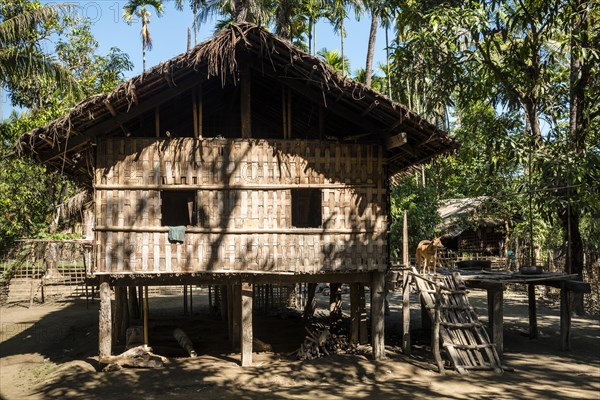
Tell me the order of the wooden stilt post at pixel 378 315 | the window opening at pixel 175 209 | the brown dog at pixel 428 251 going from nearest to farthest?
1. the wooden stilt post at pixel 378 315
2. the brown dog at pixel 428 251
3. the window opening at pixel 175 209

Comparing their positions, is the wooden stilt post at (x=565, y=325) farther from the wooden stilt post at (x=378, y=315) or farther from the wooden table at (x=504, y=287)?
the wooden stilt post at (x=378, y=315)

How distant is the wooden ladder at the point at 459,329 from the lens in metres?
9.49

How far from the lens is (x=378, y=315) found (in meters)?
10.5

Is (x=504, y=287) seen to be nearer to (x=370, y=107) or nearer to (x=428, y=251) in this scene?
(x=428, y=251)

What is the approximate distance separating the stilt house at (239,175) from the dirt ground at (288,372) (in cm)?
73

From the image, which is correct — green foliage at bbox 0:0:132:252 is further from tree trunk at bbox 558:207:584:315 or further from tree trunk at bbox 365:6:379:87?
tree trunk at bbox 558:207:584:315

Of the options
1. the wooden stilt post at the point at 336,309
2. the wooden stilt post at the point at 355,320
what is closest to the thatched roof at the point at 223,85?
the wooden stilt post at the point at 355,320

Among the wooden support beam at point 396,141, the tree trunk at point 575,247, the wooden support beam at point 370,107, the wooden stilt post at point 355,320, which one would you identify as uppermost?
the wooden support beam at point 370,107

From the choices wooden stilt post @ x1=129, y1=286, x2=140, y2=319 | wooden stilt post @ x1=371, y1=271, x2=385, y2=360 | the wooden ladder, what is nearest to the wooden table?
the wooden ladder

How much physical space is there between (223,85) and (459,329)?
6.37 m

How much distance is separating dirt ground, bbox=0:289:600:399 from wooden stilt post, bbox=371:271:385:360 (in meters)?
0.25

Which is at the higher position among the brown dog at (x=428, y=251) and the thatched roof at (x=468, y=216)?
the thatched roof at (x=468, y=216)

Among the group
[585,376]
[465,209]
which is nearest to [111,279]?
[585,376]

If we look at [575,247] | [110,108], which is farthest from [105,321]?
[575,247]
